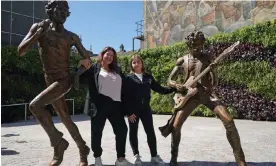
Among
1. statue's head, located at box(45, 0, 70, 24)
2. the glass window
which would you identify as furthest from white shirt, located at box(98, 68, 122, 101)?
the glass window

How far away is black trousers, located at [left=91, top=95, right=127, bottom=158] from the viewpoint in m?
4.27

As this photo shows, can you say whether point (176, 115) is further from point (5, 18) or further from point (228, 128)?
point (5, 18)

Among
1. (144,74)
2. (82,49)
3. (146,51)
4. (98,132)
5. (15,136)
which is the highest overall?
(146,51)

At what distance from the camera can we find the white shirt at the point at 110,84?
14.2ft

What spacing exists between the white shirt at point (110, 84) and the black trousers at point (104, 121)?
0.26 ft

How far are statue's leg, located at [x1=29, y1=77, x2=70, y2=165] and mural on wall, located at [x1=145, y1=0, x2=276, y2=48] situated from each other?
13.8m

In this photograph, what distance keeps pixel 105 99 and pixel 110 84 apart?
231mm

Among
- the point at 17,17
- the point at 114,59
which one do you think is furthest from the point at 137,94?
the point at 17,17

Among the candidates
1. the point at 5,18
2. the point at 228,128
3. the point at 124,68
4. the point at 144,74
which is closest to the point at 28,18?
the point at 5,18

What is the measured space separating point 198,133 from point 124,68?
793 cm

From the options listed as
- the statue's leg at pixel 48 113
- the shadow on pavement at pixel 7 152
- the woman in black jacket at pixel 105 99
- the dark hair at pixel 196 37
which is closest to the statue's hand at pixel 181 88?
the dark hair at pixel 196 37

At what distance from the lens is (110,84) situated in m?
4.36

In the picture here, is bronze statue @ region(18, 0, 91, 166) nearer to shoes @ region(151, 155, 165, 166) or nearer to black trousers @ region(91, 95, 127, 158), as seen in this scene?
black trousers @ region(91, 95, 127, 158)

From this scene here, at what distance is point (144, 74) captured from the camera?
4930 mm
